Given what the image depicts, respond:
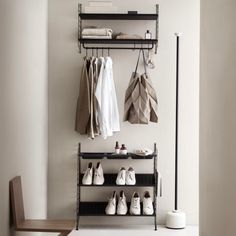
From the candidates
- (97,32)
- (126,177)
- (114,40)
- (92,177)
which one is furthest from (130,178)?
(97,32)

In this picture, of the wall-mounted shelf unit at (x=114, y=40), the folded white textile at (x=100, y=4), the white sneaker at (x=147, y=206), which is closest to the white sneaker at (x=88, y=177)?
the white sneaker at (x=147, y=206)

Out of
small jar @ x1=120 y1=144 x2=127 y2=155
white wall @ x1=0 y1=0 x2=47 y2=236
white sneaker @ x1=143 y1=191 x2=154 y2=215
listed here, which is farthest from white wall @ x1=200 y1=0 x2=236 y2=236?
small jar @ x1=120 y1=144 x2=127 y2=155

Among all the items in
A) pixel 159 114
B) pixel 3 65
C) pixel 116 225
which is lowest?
pixel 116 225

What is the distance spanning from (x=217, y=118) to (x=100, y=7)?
268cm

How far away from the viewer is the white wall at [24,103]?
287 cm

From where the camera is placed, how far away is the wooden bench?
2.99 meters

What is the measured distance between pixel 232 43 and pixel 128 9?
2897mm

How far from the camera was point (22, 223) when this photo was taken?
3.14 meters

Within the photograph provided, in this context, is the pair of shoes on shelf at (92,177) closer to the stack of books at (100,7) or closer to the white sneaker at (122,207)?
the white sneaker at (122,207)

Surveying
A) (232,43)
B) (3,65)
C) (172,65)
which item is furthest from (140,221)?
(232,43)

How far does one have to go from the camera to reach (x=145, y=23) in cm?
489

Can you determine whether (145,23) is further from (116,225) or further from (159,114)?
(116,225)

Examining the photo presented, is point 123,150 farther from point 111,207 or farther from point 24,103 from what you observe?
point 24,103

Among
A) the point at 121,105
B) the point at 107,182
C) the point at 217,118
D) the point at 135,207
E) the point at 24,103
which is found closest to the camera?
the point at 217,118
